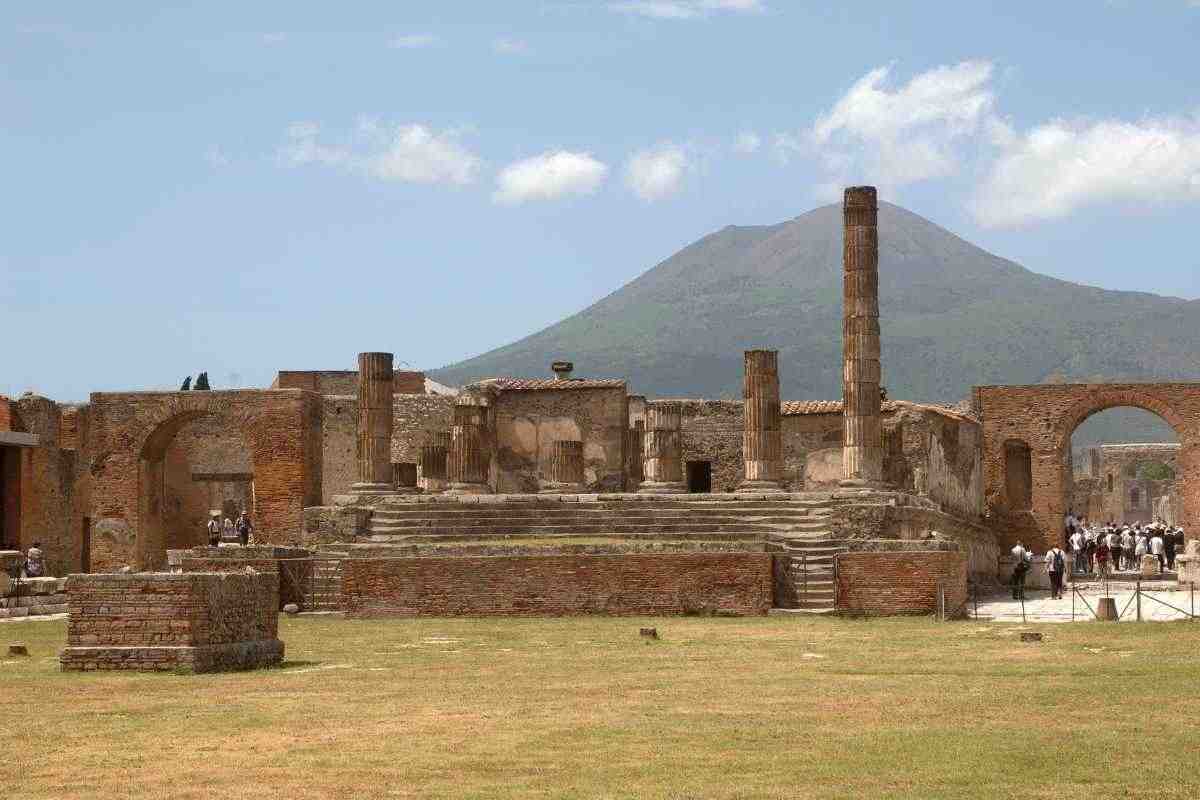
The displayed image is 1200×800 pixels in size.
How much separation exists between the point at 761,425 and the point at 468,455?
5569 millimetres

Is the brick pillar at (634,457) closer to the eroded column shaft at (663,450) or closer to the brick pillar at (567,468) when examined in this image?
the brick pillar at (567,468)

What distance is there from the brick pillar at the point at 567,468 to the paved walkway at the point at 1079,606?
860 cm

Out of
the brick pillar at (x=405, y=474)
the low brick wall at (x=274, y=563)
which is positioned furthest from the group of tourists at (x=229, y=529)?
the low brick wall at (x=274, y=563)

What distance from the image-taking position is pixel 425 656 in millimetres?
19422

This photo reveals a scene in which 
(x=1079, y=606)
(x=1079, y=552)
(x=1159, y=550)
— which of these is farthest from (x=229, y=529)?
(x=1079, y=606)

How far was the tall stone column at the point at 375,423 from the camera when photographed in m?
35.0

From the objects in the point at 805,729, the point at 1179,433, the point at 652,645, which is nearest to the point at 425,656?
the point at 652,645

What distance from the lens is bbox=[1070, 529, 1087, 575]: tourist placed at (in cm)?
4375

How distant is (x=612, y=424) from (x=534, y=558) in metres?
15.8

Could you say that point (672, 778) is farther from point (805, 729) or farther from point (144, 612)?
point (144, 612)

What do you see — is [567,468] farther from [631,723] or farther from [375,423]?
[631,723]

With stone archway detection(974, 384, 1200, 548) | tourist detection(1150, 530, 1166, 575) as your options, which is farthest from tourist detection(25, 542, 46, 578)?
stone archway detection(974, 384, 1200, 548)

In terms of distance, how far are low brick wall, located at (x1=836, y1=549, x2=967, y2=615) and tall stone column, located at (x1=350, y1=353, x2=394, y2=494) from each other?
10710 mm

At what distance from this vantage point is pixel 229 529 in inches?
2037
